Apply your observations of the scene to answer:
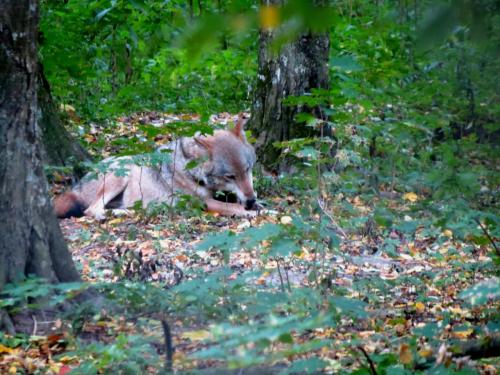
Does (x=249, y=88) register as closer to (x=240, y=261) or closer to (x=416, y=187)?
(x=416, y=187)

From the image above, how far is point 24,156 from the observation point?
15.9ft

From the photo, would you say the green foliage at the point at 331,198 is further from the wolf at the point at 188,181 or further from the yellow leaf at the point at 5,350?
the wolf at the point at 188,181

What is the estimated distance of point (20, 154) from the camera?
482 centimetres

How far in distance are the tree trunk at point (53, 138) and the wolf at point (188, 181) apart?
468mm

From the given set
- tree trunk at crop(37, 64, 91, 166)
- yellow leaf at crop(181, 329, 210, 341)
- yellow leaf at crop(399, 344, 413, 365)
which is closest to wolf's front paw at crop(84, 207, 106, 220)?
tree trunk at crop(37, 64, 91, 166)

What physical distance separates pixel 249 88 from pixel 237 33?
13.5m

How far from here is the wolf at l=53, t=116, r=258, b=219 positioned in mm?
9727

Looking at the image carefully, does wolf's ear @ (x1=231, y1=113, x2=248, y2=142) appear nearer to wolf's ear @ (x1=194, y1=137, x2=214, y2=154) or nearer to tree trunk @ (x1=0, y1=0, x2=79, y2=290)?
wolf's ear @ (x1=194, y1=137, x2=214, y2=154)

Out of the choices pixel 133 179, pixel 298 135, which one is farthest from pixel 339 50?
pixel 133 179

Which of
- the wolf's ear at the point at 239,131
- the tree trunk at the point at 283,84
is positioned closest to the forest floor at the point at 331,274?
the wolf's ear at the point at 239,131

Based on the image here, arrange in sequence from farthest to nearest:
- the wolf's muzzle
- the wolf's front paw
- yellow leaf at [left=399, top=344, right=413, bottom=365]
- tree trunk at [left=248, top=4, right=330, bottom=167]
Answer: tree trunk at [left=248, top=4, right=330, bottom=167], the wolf's muzzle, the wolf's front paw, yellow leaf at [left=399, top=344, right=413, bottom=365]

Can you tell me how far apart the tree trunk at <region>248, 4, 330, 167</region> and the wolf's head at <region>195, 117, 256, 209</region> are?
0.74m

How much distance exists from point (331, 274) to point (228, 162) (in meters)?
4.59

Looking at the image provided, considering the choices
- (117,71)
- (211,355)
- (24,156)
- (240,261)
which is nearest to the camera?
(211,355)
